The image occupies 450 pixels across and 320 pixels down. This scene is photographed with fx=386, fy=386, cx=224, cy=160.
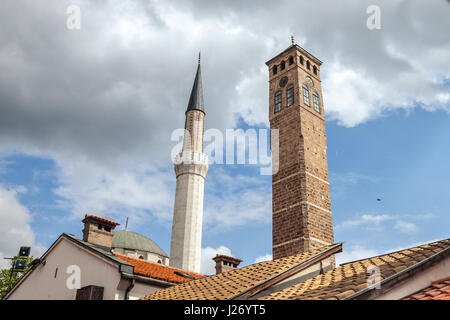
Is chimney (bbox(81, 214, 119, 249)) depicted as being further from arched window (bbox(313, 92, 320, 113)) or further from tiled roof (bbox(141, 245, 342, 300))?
arched window (bbox(313, 92, 320, 113))

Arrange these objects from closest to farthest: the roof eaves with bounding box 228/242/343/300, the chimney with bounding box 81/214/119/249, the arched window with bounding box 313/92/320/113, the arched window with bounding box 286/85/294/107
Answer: the roof eaves with bounding box 228/242/343/300 → the chimney with bounding box 81/214/119/249 → the arched window with bounding box 286/85/294/107 → the arched window with bounding box 313/92/320/113

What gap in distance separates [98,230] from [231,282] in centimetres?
662

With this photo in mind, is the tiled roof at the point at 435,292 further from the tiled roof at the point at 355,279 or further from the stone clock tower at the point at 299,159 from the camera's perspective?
the stone clock tower at the point at 299,159

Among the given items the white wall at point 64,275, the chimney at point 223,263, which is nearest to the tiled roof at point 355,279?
the white wall at point 64,275

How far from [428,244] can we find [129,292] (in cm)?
808

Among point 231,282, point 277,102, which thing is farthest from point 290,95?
point 231,282

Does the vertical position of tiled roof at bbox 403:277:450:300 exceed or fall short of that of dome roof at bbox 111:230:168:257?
it falls short

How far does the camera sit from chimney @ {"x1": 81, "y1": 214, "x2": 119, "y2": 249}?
14.1 m

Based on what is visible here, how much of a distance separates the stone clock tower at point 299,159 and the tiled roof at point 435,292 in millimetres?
8578

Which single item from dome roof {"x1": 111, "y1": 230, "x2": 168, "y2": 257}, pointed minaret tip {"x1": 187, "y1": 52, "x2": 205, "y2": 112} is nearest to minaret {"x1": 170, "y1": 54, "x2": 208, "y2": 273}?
pointed minaret tip {"x1": 187, "y1": 52, "x2": 205, "y2": 112}

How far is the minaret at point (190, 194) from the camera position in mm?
30719

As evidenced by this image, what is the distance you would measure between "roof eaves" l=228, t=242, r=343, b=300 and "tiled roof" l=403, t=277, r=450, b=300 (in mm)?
3346
